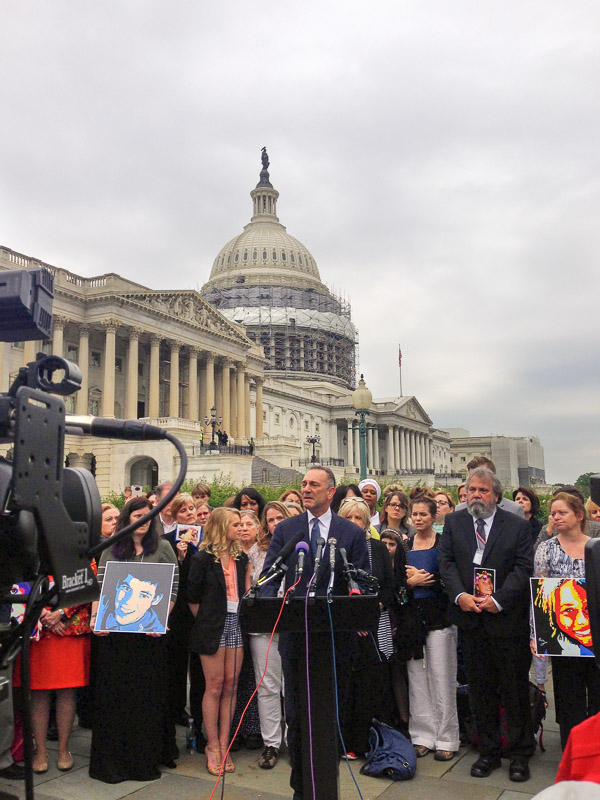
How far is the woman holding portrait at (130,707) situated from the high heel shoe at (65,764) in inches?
12.9

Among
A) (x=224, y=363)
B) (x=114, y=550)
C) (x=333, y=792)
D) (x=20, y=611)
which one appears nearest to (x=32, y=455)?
(x=333, y=792)

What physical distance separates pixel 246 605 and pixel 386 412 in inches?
3827

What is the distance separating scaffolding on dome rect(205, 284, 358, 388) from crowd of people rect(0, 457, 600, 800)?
305ft

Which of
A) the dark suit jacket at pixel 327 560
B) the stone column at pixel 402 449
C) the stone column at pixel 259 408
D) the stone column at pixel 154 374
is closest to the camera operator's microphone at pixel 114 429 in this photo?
the dark suit jacket at pixel 327 560

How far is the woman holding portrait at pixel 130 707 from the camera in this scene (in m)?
6.60

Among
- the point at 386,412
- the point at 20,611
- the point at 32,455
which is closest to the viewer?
the point at 32,455

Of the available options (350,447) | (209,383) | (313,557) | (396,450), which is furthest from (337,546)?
(396,450)

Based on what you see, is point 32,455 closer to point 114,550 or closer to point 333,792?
point 333,792

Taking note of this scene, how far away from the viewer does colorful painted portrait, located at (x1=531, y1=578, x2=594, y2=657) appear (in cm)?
644

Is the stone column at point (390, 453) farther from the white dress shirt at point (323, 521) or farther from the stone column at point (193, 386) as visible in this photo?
the white dress shirt at point (323, 521)

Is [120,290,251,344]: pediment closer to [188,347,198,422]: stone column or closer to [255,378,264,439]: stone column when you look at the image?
[188,347,198,422]: stone column

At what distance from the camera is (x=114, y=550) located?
7.24m

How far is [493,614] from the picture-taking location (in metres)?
6.95

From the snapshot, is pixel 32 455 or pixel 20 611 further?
pixel 20 611
